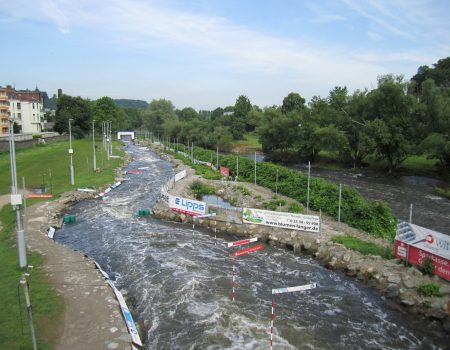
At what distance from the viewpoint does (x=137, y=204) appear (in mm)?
37906

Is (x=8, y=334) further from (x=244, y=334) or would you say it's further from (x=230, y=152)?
(x=230, y=152)

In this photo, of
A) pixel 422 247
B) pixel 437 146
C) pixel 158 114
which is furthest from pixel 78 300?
pixel 158 114

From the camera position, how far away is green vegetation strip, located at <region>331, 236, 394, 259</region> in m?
21.4

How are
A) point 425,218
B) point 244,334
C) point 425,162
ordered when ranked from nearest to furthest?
point 244,334 < point 425,218 < point 425,162

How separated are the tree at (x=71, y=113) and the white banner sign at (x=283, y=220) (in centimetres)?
9288

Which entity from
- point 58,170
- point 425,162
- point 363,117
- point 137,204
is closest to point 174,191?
point 137,204

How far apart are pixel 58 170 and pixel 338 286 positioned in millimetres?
44345

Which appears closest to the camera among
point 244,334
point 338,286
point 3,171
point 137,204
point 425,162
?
point 244,334

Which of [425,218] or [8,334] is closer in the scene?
[8,334]

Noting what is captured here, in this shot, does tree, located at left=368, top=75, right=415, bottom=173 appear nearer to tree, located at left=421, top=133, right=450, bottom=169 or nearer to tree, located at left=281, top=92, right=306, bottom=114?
tree, located at left=421, top=133, right=450, bottom=169

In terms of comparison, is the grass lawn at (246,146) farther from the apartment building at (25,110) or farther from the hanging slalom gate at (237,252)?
the hanging slalom gate at (237,252)

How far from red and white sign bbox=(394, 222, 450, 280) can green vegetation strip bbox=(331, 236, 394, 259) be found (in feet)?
2.63

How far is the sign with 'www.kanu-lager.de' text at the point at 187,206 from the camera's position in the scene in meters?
30.7

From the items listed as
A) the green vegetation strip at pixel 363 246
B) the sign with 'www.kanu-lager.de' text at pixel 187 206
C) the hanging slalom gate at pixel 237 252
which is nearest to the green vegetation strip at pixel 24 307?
the hanging slalom gate at pixel 237 252
